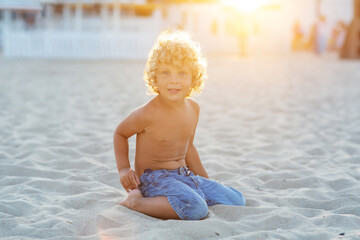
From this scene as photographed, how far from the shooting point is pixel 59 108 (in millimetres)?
7145

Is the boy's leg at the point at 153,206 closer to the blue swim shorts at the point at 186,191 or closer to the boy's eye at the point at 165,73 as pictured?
the blue swim shorts at the point at 186,191

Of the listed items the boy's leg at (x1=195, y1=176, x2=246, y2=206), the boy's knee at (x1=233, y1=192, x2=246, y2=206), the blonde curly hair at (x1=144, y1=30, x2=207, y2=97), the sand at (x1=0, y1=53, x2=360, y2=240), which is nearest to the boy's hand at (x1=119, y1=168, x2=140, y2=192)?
the sand at (x1=0, y1=53, x2=360, y2=240)

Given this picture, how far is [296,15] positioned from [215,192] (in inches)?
1134

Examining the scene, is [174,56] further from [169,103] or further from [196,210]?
[196,210]

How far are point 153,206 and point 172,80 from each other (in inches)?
28.8

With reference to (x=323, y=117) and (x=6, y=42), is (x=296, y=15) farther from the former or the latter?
(x=323, y=117)

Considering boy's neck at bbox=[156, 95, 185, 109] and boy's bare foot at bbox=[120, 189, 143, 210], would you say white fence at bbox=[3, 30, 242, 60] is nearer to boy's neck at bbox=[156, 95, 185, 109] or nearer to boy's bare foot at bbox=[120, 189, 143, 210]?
boy's neck at bbox=[156, 95, 185, 109]

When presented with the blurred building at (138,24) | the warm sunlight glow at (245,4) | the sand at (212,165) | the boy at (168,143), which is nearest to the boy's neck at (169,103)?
the boy at (168,143)

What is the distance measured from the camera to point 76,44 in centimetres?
1950

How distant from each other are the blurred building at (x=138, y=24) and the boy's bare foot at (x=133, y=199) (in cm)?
1546

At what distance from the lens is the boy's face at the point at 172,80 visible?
114 inches

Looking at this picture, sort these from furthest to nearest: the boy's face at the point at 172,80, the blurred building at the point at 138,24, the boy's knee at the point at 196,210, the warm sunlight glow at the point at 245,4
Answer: the warm sunlight glow at the point at 245,4
the blurred building at the point at 138,24
the boy's face at the point at 172,80
the boy's knee at the point at 196,210

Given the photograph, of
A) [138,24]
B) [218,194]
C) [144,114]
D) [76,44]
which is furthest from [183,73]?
[138,24]

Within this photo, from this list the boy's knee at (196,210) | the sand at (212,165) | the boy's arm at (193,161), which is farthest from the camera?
the boy's arm at (193,161)
